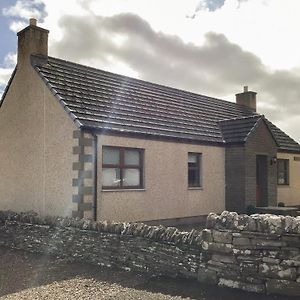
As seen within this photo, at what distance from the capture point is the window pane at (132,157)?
1427 cm

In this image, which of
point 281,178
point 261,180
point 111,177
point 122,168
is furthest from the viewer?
point 281,178

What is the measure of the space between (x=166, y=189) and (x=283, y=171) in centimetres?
1010

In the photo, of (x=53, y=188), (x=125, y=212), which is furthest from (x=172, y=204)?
(x=53, y=188)

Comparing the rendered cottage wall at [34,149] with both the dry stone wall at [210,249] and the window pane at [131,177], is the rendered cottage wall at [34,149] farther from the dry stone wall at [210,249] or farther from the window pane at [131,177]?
the dry stone wall at [210,249]

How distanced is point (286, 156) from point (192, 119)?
24.1 ft

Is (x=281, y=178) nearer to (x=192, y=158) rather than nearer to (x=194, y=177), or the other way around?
(x=194, y=177)

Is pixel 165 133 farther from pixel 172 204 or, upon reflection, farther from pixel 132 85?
pixel 132 85

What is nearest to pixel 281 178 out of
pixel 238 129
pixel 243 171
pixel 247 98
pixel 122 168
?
pixel 238 129

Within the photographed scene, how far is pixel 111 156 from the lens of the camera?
13.8 m

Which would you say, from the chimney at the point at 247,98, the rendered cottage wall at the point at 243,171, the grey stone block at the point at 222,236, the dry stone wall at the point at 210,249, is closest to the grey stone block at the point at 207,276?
the dry stone wall at the point at 210,249

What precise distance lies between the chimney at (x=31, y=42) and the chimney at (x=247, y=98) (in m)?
16.3

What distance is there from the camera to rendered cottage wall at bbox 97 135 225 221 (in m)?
13.4

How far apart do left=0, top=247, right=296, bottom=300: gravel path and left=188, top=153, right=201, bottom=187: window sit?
8.39 meters

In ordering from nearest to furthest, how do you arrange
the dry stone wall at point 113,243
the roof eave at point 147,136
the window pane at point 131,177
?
the dry stone wall at point 113,243
the roof eave at point 147,136
the window pane at point 131,177
